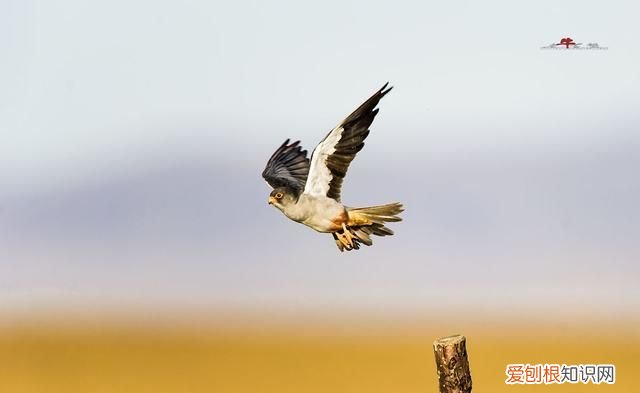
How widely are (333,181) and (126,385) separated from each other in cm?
404

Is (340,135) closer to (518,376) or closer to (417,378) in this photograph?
(518,376)

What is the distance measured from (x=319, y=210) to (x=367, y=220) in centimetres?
27

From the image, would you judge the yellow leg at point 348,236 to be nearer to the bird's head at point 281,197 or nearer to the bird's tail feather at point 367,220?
the bird's tail feather at point 367,220

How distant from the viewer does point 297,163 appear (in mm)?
6062

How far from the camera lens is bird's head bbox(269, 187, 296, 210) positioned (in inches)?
215

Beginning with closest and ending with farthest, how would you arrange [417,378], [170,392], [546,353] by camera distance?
1. [546,353]
2. [417,378]
3. [170,392]

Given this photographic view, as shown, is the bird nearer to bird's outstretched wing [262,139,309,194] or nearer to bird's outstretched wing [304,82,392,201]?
bird's outstretched wing [304,82,392,201]

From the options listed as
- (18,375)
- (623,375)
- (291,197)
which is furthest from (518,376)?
(18,375)

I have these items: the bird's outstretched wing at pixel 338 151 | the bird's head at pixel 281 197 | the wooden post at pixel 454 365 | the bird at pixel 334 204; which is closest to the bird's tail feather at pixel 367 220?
the bird at pixel 334 204

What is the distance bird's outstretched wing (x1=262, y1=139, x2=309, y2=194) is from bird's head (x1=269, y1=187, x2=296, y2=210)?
237mm

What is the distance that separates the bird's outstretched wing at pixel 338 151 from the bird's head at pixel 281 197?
10cm

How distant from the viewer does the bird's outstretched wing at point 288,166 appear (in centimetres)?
583

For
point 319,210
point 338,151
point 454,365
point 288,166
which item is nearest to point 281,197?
point 319,210

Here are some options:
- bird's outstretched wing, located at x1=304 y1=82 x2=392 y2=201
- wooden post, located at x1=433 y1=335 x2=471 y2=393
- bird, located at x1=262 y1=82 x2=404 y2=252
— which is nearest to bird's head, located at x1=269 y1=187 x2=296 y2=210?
bird, located at x1=262 y1=82 x2=404 y2=252
